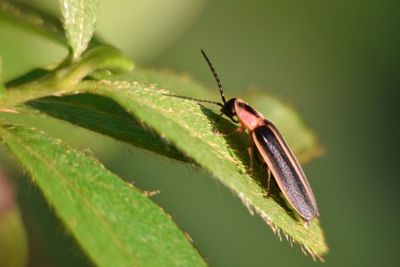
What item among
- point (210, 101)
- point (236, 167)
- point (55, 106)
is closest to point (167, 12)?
point (210, 101)

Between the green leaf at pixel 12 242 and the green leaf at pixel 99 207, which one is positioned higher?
the green leaf at pixel 99 207

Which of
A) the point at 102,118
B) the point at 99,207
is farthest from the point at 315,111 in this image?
the point at 99,207

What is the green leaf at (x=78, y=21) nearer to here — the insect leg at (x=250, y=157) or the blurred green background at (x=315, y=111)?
the insect leg at (x=250, y=157)

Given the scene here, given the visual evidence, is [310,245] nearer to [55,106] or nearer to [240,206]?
[55,106]

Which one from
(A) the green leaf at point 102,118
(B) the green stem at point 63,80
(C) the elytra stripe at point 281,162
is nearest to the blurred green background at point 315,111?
(C) the elytra stripe at point 281,162

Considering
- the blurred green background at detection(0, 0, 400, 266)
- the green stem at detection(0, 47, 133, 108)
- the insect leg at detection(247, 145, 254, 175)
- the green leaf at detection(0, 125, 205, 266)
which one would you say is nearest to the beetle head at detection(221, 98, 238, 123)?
the insect leg at detection(247, 145, 254, 175)

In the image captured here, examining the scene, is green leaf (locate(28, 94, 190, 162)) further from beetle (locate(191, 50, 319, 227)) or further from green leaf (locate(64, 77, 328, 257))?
beetle (locate(191, 50, 319, 227))
